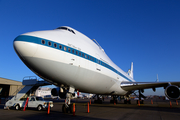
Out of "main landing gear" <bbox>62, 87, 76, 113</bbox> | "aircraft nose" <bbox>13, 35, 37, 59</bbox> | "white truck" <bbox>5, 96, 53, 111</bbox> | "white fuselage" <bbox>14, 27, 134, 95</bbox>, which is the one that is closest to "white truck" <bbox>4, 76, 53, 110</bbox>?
"white truck" <bbox>5, 96, 53, 111</bbox>

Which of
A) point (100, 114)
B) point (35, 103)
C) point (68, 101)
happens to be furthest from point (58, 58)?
point (35, 103)

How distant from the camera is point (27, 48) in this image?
660cm

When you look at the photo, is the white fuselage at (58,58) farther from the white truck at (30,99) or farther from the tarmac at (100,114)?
the white truck at (30,99)

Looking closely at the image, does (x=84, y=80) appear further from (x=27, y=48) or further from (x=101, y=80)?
(x=27, y=48)

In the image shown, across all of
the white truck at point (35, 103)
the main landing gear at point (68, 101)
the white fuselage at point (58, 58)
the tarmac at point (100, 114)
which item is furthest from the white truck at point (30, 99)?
the white fuselage at point (58, 58)

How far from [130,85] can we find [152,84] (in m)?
2.50

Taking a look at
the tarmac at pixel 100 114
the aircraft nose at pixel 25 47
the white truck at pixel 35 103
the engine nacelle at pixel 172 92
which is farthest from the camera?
the white truck at pixel 35 103

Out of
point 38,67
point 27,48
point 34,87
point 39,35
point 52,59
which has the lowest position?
point 34,87

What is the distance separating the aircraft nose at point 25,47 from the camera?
6.59 m

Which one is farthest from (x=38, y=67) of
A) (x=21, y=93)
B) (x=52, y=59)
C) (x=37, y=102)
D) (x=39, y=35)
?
(x=21, y=93)

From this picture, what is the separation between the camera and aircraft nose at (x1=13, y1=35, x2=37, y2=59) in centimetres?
659

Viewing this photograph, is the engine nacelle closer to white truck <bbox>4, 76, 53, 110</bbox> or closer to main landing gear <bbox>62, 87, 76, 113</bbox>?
main landing gear <bbox>62, 87, 76, 113</bbox>

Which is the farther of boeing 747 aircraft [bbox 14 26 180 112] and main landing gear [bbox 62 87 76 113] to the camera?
main landing gear [bbox 62 87 76 113]

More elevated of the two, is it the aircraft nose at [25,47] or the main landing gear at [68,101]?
the aircraft nose at [25,47]
